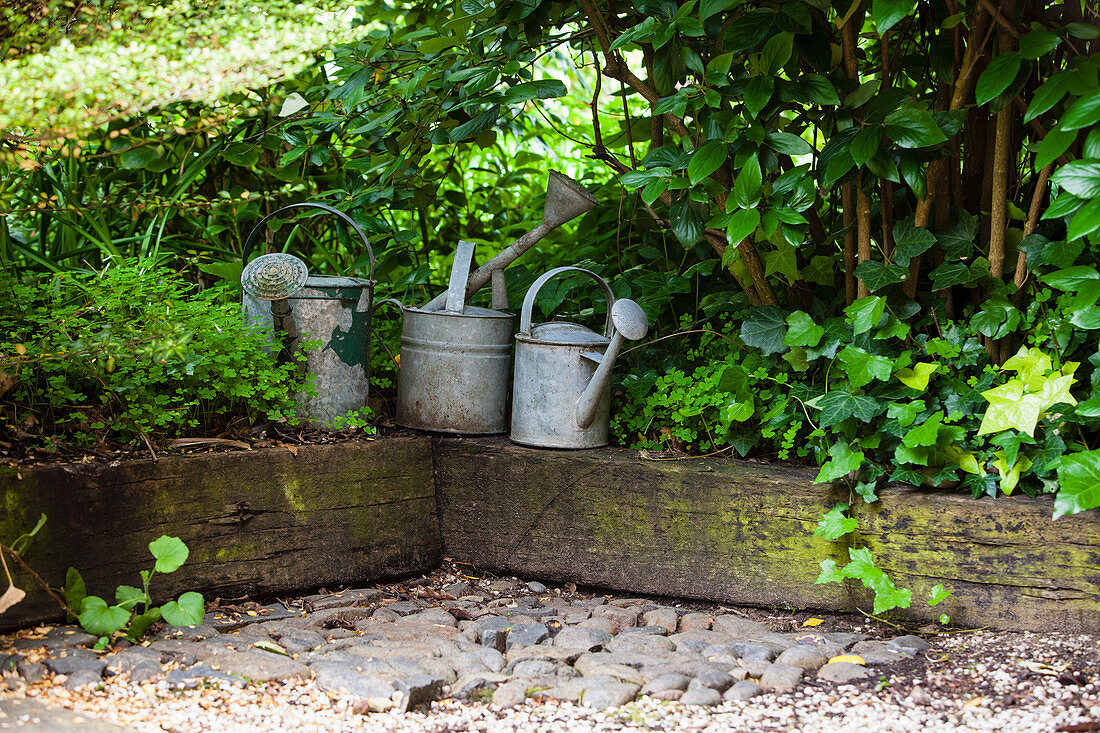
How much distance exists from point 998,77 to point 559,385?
1.38 meters

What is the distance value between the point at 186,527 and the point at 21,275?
4.70 ft

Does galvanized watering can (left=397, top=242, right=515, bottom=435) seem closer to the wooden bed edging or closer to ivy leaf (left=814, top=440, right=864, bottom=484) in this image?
the wooden bed edging

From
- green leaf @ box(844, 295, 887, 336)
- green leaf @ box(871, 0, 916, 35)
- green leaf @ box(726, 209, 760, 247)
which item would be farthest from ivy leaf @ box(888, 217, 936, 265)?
green leaf @ box(871, 0, 916, 35)

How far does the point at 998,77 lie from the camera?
186cm

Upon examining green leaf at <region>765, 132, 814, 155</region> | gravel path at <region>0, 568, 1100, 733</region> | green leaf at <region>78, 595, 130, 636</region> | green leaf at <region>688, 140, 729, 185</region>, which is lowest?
gravel path at <region>0, 568, 1100, 733</region>

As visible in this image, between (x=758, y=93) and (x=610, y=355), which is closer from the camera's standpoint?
(x=758, y=93)

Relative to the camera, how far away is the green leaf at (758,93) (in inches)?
77.2

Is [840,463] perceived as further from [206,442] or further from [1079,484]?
[206,442]

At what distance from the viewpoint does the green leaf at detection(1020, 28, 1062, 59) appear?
5.94 feet

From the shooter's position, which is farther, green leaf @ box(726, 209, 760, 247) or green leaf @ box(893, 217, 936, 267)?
green leaf @ box(893, 217, 936, 267)

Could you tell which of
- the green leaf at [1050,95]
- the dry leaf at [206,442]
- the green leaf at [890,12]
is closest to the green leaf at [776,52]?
the green leaf at [890,12]

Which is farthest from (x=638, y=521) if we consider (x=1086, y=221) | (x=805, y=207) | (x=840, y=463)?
(x=1086, y=221)

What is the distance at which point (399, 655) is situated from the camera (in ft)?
6.27

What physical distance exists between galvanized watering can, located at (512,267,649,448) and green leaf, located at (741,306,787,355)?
0.32 meters
